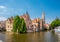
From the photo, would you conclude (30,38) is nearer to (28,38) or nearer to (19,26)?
(28,38)

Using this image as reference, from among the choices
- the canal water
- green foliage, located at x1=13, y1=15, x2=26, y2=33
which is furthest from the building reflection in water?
green foliage, located at x1=13, y1=15, x2=26, y2=33

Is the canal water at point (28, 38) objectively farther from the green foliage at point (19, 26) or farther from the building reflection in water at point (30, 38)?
the green foliage at point (19, 26)

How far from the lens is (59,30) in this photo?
5578 cm

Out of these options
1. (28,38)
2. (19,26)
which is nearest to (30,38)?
(28,38)

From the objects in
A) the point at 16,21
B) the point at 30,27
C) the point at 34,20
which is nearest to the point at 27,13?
the point at 30,27

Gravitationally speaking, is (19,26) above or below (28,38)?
above

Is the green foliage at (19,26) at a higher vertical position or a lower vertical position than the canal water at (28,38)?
higher

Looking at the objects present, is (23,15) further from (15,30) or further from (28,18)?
(15,30)

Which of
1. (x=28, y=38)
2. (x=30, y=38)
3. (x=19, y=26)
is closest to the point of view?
(x=28, y=38)

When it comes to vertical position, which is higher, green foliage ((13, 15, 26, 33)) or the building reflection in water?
green foliage ((13, 15, 26, 33))

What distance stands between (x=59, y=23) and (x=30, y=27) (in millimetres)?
17083

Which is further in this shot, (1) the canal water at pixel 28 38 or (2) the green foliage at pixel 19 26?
(2) the green foliage at pixel 19 26

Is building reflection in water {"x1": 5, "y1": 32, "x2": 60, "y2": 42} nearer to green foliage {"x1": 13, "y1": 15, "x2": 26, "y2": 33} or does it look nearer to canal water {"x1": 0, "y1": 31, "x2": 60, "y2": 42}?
canal water {"x1": 0, "y1": 31, "x2": 60, "y2": 42}

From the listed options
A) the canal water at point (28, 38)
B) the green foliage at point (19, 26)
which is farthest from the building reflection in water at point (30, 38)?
the green foliage at point (19, 26)
